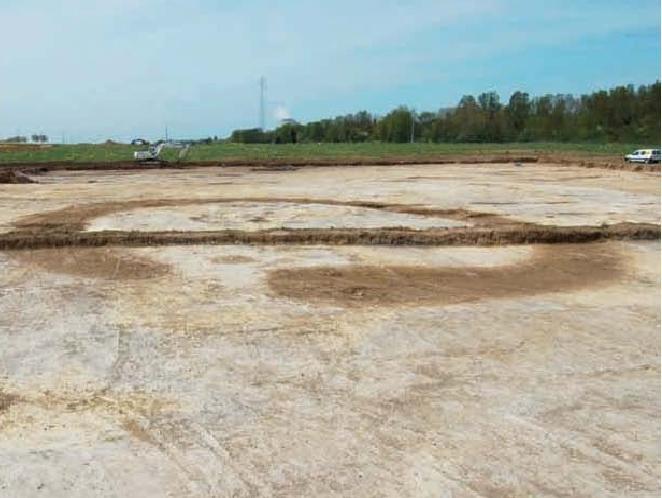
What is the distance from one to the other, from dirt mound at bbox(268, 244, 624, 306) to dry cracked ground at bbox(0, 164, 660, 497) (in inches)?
2.2

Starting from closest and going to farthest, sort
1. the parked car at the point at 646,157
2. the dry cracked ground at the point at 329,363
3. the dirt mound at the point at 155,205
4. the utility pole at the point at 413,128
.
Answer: the dry cracked ground at the point at 329,363
the dirt mound at the point at 155,205
the parked car at the point at 646,157
the utility pole at the point at 413,128

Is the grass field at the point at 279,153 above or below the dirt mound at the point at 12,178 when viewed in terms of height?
above

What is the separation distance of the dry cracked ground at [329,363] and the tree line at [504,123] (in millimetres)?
Answer: 64238

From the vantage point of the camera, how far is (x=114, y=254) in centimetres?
1216

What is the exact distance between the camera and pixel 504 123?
319 feet

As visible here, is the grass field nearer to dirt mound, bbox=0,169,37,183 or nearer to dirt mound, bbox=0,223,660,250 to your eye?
dirt mound, bbox=0,169,37,183

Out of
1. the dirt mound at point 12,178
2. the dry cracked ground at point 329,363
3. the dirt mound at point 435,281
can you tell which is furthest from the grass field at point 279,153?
the dirt mound at point 435,281

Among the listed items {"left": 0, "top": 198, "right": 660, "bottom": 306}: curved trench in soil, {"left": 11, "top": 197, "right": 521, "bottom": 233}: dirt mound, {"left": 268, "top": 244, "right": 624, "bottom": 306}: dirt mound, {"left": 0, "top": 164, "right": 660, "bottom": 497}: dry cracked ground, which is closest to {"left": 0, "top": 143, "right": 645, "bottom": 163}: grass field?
{"left": 11, "top": 197, "right": 521, "bottom": 233}: dirt mound

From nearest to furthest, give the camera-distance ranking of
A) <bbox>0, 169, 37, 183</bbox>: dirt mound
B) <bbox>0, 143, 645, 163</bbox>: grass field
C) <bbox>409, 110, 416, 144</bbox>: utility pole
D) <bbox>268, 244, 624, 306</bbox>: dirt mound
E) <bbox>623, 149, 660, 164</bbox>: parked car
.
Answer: <bbox>268, 244, 624, 306</bbox>: dirt mound < <bbox>0, 169, 37, 183</bbox>: dirt mound < <bbox>623, 149, 660, 164</bbox>: parked car < <bbox>0, 143, 645, 163</bbox>: grass field < <bbox>409, 110, 416, 144</bbox>: utility pole

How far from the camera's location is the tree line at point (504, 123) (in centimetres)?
8125

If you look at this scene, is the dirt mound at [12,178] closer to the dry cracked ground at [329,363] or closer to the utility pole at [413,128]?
the dry cracked ground at [329,363]

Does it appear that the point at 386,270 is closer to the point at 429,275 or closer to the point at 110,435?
the point at 429,275

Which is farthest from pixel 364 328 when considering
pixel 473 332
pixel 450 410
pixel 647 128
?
pixel 647 128

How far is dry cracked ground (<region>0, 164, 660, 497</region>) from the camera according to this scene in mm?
4543
